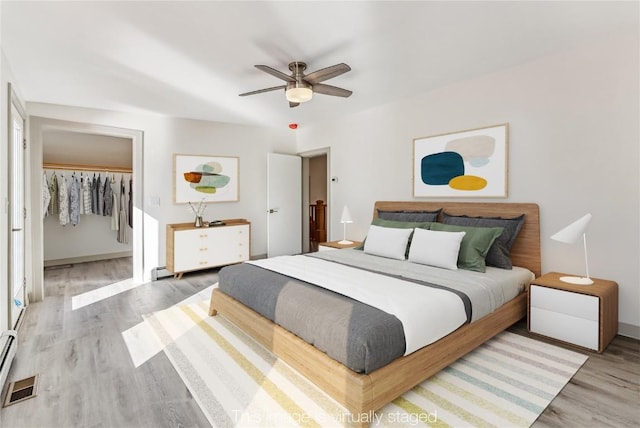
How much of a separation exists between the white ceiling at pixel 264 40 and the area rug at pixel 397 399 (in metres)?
2.41

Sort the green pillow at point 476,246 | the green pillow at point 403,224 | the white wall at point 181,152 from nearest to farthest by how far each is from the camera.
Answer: the green pillow at point 476,246, the green pillow at point 403,224, the white wall at point 181,152

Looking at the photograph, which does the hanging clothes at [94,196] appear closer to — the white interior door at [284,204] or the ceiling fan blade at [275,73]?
the white interior door at [284,204]

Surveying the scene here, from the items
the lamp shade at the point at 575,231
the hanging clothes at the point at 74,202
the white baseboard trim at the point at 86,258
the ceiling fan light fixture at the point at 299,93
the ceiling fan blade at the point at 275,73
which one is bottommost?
the white baseboard trim at the point at 86,258

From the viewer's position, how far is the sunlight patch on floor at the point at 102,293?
146 inches

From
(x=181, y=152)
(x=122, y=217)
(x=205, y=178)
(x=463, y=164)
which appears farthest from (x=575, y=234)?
(x=122, y=217)

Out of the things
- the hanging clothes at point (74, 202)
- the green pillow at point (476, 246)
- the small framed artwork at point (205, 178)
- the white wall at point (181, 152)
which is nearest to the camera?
the green pillow at point (476, 246)

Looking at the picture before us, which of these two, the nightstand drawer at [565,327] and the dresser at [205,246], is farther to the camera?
the dresser at [205,246]

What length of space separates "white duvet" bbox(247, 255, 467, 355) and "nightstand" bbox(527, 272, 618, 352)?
956 millimetres

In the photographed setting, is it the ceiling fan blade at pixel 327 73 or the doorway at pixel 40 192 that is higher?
the ceiling fan blade at pixel 327 73

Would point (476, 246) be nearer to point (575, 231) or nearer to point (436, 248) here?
point (436, 248)

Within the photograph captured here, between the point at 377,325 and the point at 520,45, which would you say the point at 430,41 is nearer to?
the point at 520,45

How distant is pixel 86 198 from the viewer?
5.76 m

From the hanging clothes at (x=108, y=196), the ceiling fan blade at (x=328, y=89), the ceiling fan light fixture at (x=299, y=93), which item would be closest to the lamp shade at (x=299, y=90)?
the ceiling fan light fixture at (x=299, y=93)

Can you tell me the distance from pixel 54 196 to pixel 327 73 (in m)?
5.50
